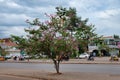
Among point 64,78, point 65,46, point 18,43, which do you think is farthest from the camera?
point 18,43

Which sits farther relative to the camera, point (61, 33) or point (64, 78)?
point (61, 33)

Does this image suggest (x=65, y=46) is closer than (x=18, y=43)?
Yes

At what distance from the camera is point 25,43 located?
2670cm

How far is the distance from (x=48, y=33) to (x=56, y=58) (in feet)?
6.75

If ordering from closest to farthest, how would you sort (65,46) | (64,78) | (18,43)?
(64,78) < (65,46) < (18,43)

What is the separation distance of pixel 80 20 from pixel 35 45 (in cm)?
393

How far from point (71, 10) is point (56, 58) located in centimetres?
387

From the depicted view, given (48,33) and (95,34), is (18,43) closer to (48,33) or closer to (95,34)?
(48,33)

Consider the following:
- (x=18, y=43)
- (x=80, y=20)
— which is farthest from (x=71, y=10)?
(x=18, y=43)

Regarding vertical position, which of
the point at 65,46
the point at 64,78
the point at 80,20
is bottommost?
the point at 64,78

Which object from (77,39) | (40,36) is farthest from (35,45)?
(77,39)

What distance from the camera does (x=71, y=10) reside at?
26.8 m

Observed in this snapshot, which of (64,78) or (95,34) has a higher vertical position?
(95,34)

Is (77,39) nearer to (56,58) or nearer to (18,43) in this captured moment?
(56,58)
